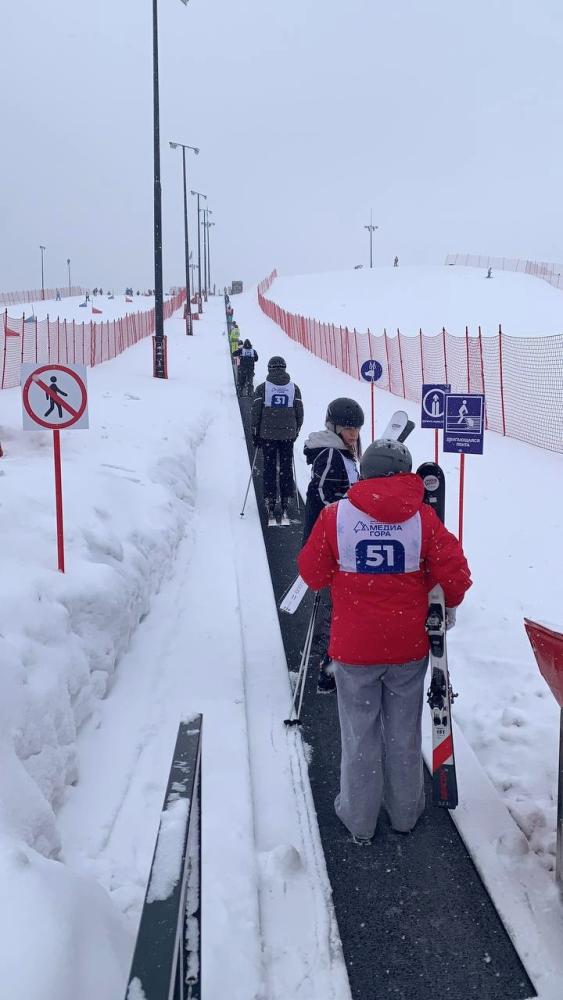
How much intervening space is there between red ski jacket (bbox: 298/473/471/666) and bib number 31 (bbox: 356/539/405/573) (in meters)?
0.02

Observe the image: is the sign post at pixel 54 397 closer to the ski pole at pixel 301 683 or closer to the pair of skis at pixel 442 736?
the ski pole at pixel 301 683

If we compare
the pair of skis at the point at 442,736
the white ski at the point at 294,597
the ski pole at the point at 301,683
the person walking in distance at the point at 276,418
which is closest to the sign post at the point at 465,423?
the person walking in distance at the point at 276,418

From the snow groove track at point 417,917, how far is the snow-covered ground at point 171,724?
10 centimetres

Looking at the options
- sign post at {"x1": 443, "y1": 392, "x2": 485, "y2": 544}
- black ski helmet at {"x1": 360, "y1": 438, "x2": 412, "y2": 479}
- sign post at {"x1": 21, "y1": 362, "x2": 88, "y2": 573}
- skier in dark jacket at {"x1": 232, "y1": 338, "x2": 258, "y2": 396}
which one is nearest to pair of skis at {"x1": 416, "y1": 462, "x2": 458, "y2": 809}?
black ski helmet at {"x1": 360, "y1": 438, "x2": 412, "y2": 479}

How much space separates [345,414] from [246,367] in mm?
17695

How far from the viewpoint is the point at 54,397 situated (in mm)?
6344

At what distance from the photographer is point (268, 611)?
23.7ft

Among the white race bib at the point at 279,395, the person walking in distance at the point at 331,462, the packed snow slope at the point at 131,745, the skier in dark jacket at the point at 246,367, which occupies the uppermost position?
the skier in dark jacket at the point at 246,367

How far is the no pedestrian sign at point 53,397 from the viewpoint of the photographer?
20.6 feet

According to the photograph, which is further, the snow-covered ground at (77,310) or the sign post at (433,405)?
the snow-covered ground at (77,310)

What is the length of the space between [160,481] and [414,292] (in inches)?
2392

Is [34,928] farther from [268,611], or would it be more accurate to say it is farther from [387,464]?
[268,611]

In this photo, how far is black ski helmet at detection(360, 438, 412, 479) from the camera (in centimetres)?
382

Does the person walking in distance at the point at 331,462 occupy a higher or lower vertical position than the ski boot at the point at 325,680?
higher
